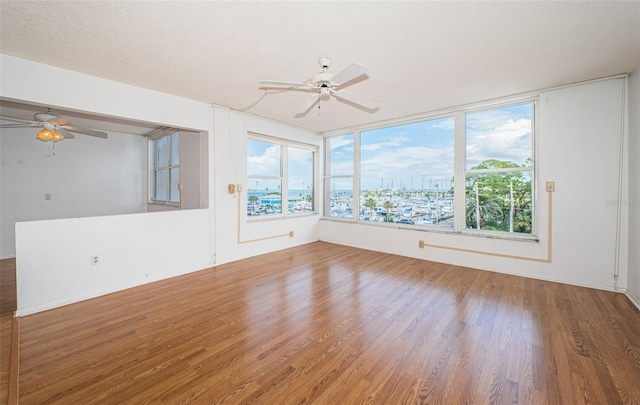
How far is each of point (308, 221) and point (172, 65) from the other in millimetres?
3998

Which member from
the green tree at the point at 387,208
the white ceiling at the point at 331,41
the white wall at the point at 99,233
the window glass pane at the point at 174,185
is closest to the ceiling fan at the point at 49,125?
the white wall at the point at 99,233

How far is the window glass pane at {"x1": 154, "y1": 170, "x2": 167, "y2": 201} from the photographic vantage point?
5.61 metres

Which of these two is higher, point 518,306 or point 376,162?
point 376,162

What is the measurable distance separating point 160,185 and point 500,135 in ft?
22.3

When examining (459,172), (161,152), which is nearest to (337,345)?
(459,172)

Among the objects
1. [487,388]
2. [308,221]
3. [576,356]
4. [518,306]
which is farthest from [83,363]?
[308,221]

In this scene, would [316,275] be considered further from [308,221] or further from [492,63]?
[492,63]

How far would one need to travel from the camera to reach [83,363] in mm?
1856

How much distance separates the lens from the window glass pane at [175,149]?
198 inches

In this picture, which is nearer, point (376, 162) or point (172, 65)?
point (172, 65)

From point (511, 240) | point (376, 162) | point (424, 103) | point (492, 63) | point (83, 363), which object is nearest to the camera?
point (83, 363)

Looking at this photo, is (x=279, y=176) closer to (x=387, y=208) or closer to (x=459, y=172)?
(x=387, y=208)

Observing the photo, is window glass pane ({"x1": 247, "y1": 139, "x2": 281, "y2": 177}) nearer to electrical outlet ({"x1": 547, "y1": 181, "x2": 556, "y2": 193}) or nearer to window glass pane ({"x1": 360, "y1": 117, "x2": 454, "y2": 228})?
window glass pane ({"x1": 360, "y1": 117, "x2": 454, "y2": 228})

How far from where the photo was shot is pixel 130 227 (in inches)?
132
